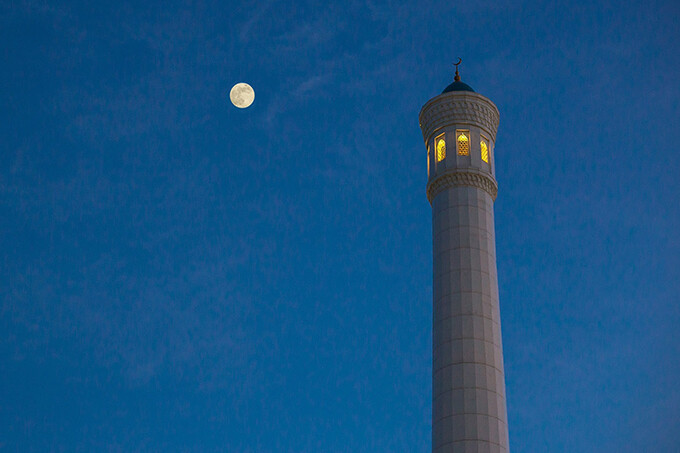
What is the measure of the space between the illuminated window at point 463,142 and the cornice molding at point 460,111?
72 cm

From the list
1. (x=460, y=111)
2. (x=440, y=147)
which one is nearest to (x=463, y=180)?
(x=440, y=147)

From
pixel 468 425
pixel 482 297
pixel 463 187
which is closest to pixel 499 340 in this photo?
pixel 482 297

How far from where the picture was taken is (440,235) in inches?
1732

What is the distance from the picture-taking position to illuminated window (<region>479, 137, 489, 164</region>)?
46.6m

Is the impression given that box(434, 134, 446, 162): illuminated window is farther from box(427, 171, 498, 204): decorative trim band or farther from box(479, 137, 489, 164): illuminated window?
box(479, 137, 489, 164): illuminated window

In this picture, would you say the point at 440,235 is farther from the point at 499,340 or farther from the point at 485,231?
the point at 499,340

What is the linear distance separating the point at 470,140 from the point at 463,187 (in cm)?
317

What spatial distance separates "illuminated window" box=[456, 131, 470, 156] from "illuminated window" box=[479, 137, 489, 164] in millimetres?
846

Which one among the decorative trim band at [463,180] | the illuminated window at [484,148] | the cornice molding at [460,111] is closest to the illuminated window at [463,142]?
the cornice molding at [460,111]

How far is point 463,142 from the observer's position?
152ft

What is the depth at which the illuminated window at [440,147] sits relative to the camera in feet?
153

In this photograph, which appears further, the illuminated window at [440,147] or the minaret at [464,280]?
the illuminated window at [440,147]

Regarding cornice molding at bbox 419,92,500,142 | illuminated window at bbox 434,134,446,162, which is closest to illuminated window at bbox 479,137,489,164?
cornice molding at bbox 419,92,500,142

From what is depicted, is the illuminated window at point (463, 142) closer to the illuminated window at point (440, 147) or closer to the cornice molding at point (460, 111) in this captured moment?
the cornice molding at point (460, 111)
